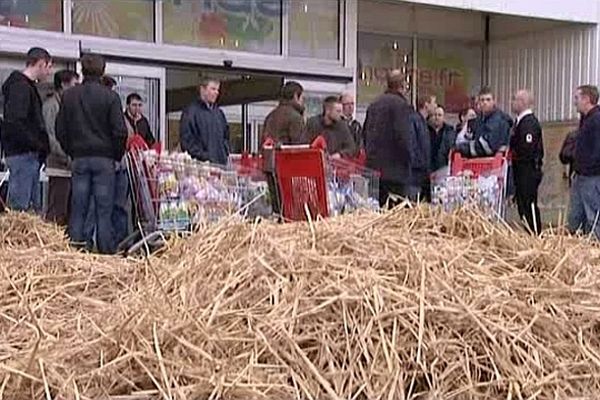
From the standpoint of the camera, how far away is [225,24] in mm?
13422

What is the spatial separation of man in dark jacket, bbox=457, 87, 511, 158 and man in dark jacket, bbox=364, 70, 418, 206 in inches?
83.9

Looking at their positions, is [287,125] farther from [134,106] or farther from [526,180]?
[526,180]

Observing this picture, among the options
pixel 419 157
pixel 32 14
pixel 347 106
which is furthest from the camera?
pixel 32 14

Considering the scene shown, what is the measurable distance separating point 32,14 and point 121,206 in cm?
387

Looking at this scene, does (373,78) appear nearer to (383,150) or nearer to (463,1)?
(463,1)

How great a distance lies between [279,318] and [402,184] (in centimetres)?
669

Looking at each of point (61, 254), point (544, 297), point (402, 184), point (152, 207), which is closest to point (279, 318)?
point (544, 297)

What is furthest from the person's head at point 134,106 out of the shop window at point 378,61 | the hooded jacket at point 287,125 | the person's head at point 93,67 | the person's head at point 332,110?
the shop window at point 378,61

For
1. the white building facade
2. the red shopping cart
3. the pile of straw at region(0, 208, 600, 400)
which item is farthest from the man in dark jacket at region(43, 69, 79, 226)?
the pile of straw at region(0, 208, 600, 400)

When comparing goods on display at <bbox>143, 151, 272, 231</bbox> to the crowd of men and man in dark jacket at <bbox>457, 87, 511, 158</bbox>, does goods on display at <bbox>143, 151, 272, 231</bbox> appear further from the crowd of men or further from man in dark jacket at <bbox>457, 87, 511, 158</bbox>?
man in dark jacket at <bbox>457, 87, 511, 158</bbox>

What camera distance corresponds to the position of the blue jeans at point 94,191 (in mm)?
8453

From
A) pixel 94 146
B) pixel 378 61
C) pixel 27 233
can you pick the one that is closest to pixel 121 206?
pixel 94 146

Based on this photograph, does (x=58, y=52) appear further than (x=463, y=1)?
No

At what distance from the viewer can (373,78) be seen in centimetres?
1598
